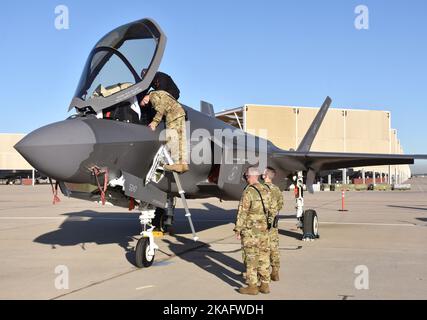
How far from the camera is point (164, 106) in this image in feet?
23.9

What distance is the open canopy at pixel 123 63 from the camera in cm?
707

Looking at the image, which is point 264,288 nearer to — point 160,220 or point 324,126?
point 160,220

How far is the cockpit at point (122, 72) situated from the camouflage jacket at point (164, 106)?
24cm

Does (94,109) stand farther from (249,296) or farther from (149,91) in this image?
(249,296)

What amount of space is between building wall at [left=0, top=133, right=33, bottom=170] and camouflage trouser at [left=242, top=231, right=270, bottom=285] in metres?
78.1

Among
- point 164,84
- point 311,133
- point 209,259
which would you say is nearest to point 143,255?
point 209,259

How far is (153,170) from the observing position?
7.36 metres

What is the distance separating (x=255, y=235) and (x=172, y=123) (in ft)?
8.52

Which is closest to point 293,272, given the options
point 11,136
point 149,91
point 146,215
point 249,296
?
point 249,296

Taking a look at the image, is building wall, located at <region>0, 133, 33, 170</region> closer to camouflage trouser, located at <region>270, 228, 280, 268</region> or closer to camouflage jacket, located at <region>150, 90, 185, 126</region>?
camouflage jacket, located at <region>150, 90, 185, 126</region>

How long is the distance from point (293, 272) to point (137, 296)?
2.64 m

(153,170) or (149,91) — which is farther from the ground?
Answer: (149,91)

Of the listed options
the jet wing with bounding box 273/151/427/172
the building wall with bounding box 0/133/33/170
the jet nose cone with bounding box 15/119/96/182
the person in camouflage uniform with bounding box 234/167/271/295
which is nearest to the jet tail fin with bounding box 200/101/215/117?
the jet wing with bounding box 273/151/427/172
